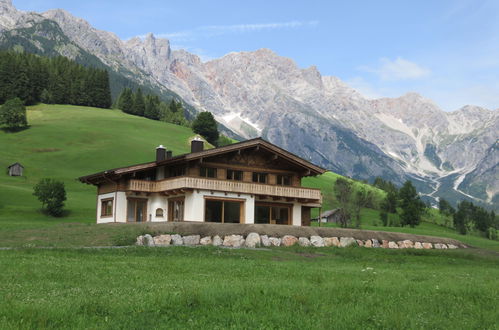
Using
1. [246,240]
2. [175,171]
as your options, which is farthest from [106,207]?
[246,240]

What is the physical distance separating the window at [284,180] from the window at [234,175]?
459 cm

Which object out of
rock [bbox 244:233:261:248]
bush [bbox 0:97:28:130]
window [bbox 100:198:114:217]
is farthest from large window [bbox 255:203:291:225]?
bush [bbox 0:97:28:130]

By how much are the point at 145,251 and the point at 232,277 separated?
36.9 ft

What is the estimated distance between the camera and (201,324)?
1189cm

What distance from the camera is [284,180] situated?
5719 centimetres

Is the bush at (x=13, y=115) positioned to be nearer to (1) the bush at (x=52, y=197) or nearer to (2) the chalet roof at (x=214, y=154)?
(1) the bush at (x=52, y=197)

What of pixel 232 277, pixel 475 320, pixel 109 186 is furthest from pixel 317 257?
pixel 109 186

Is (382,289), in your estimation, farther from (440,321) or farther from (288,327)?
(288,327)

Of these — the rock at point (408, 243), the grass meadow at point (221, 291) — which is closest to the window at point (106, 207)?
the grass meadow at point (221, 291)

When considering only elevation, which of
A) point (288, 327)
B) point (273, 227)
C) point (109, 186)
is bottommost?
point (288, 327)

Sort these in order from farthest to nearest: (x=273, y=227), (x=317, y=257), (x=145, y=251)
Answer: (x=273, y=227), (x=317, y=257), (x=145, y=251)

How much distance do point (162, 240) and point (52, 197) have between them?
44479mm

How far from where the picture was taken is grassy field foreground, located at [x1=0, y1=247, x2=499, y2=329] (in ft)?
39.4

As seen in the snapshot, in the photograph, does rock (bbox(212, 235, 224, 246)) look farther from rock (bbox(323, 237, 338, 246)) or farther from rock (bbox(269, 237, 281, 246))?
rock (bbox(323, 237, 338, 246))
